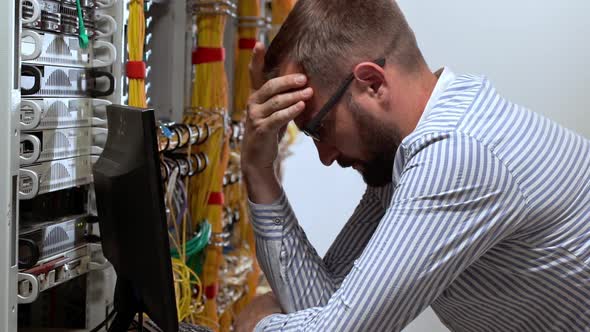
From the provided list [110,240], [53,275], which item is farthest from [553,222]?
[53,275]

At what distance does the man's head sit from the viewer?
1.30m

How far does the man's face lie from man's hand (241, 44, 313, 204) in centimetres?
3

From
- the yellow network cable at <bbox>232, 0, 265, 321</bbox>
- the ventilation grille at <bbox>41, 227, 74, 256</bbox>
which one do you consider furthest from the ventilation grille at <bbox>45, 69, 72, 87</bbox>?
the yellow network cable at <bbox>232, 0, 265, 321</bbox>

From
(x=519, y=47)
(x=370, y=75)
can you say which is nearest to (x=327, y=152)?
(x=370, y=75)

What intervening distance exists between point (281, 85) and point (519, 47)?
1603 millimetres

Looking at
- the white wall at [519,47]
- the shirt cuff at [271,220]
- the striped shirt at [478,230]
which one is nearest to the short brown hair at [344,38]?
the striped shirt at [478,230]

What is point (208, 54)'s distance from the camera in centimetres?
218

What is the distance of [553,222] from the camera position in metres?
1.21

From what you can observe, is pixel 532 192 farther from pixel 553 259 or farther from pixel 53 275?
pixel 53 275

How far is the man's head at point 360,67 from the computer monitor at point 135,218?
307 millimetres

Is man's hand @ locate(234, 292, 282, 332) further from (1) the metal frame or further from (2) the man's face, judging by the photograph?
(1) the metal frame

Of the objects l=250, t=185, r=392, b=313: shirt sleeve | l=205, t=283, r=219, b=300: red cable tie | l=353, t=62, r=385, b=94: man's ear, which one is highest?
l=353, t=62, r=385, b=94: man's ear

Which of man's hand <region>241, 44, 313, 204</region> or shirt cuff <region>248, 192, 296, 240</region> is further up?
man's hand <region>241, 44, 313, 204</region>

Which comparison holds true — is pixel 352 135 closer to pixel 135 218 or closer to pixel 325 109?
pixel 325 109
